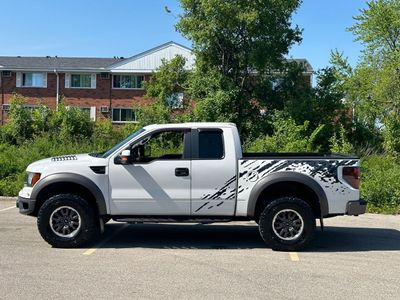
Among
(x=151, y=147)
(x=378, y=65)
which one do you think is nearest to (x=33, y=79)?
(x=378, y=65)

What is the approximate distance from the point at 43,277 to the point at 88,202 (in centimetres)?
200

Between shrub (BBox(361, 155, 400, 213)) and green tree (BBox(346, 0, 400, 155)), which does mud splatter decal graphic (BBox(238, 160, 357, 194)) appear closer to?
shrub (BBox(361, 155, 400, 213))

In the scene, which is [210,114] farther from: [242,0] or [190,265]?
[190,265]

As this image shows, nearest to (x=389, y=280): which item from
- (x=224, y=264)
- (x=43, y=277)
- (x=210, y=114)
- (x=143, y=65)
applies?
(x=224, y=264)

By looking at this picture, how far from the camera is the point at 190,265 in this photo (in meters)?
7.19

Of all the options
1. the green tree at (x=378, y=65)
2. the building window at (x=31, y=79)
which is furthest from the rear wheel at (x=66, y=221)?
the building window at (x=31, y=79)

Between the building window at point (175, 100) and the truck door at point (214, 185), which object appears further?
the building window at point (175, 100)

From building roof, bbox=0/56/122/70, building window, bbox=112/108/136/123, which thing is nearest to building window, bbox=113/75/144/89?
building roof, bbox=0/56/122/70

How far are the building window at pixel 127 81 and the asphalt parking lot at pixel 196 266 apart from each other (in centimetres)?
3576

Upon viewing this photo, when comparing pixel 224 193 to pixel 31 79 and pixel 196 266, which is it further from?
pixel 31 79

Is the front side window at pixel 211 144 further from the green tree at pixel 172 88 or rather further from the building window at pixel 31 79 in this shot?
the building window at pixel 31 79

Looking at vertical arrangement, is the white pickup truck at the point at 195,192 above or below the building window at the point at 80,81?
below

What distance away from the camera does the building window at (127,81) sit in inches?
1783

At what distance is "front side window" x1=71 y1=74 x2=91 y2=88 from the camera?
45531mm
